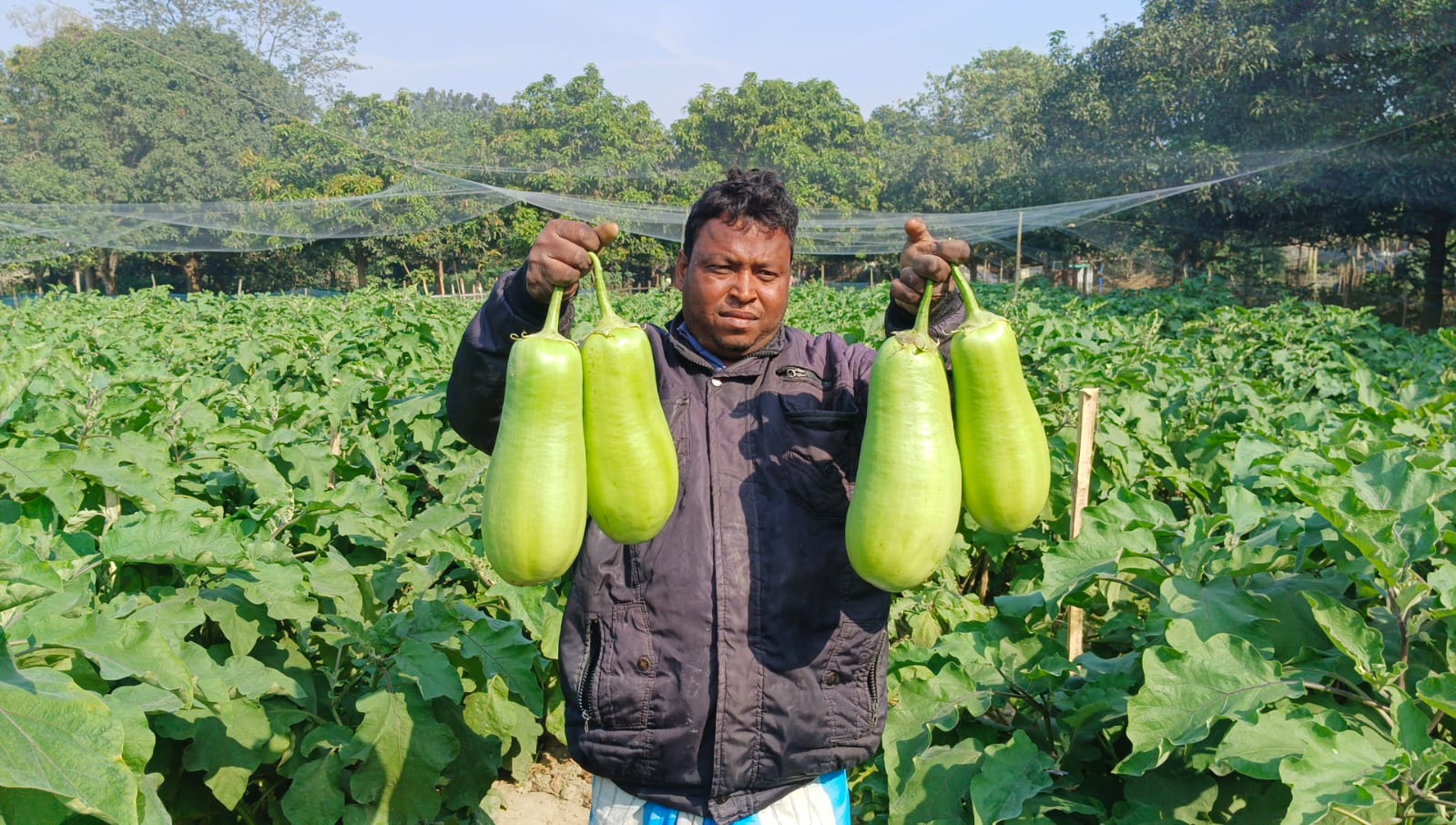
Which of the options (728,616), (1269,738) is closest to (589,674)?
(728,616)

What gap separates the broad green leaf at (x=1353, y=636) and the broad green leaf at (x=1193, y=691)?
0.37 ft

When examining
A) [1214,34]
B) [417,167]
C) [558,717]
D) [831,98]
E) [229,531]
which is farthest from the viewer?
[831,98]

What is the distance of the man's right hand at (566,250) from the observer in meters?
1.63

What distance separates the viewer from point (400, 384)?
19.9ft

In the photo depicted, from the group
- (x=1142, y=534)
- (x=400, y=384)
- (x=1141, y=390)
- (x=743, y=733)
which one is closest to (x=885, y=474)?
(x=743, y=733)

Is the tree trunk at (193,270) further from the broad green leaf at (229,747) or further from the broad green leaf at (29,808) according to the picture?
the broad green leaf at (29,808)

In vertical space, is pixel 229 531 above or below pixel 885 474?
below

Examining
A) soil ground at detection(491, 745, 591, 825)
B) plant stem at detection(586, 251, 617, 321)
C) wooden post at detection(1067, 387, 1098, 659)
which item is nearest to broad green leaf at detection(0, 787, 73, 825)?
plant stem at detection(586, 251, 617, 321)

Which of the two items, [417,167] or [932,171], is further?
[932,171]

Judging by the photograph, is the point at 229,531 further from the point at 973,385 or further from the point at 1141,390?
the point at 1141,390

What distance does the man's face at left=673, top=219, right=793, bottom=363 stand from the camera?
2057 mm

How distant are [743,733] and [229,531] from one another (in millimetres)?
1247

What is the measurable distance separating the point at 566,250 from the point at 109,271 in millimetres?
46734

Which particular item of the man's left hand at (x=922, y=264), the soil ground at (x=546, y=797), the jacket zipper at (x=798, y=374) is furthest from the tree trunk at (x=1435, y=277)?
the man's left hand at (x=922, y=264)
